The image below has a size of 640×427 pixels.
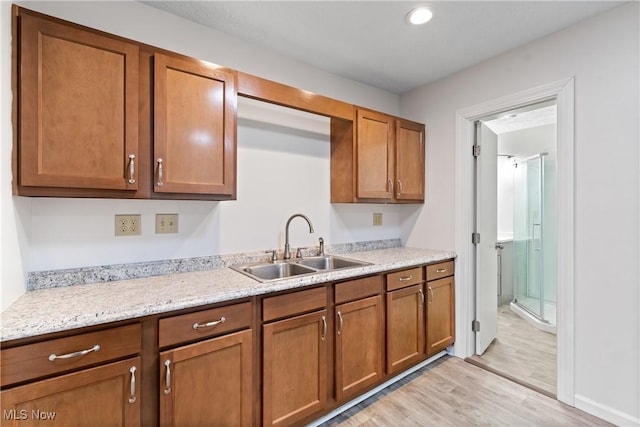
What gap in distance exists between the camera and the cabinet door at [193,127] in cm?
145

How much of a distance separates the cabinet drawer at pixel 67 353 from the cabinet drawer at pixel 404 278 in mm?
1528

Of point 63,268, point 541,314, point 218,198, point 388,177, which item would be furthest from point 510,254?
point 63,268

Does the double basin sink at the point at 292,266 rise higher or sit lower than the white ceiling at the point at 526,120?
lower

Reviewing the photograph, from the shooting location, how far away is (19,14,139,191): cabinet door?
46.7 inches

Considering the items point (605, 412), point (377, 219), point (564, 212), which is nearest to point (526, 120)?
point (564, 212)

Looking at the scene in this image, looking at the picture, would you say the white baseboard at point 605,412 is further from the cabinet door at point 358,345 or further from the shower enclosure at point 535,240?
the shower enclosure at point 535,240

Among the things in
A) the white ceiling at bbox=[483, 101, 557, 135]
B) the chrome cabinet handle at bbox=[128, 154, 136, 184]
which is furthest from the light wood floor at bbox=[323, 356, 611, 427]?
the white ceiling at bbox=[483, 101, 557, 135]

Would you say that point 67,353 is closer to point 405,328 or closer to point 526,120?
point 405,328

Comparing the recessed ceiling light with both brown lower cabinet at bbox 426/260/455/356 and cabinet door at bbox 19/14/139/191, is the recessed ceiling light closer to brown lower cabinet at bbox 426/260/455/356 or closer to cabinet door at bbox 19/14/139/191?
cabinet door at bbox 19/14/139/191

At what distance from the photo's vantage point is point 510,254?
13.2 feet

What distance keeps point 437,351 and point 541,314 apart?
6.05 feet

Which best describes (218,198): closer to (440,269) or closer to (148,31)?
(148,31)

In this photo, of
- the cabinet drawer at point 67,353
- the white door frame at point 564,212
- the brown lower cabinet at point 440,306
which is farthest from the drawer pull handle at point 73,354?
the white door frame at point 564,212

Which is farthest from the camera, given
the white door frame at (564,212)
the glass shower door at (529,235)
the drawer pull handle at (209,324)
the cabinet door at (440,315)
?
the glass shower door at (529,235)
